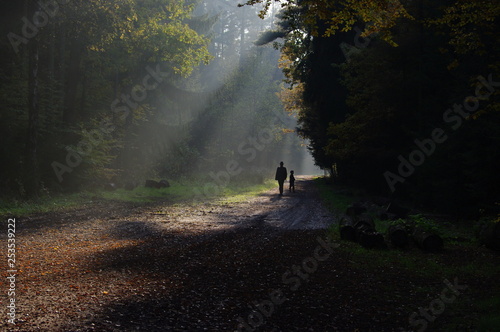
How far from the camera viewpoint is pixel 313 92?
100 ft

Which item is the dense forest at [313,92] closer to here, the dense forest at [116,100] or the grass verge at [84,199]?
the dense forest at [116,100]

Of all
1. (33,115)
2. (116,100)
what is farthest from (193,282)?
(116,100)

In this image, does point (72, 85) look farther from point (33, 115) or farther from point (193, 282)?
point (193, 282)

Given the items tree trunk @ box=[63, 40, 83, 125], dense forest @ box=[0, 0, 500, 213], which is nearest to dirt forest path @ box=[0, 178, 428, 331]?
dense forest @ box=[0, 0, 500, 213]

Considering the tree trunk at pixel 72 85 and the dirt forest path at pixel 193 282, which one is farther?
the tree trunk at pixel 72 85

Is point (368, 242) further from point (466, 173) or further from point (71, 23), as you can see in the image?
point (71, 23)

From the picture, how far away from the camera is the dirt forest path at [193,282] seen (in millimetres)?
5234

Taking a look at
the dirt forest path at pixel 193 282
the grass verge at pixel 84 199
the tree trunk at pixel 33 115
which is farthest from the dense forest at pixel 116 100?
the dirt forest path at pixel 193 282

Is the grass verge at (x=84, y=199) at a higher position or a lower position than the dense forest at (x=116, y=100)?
lower

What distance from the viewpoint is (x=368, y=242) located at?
9.92 metres

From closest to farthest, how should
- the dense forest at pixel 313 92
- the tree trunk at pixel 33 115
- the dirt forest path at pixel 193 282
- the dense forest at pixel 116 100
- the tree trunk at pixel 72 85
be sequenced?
the dirt forest path at pixel 193 282, the dense forest at pixel 313 92, the tree trunk at pixel 33 115, the dense forest at pixel 116 100, the tree trunk at pixel 72 85

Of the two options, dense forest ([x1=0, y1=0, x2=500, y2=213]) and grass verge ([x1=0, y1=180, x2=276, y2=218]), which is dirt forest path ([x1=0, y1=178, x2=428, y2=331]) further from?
dense forest ([x1=0, y1=0, x2=500, y2=213])

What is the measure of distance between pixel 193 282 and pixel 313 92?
2569 cm

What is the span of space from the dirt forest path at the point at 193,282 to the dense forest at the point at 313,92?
4.74 metres
